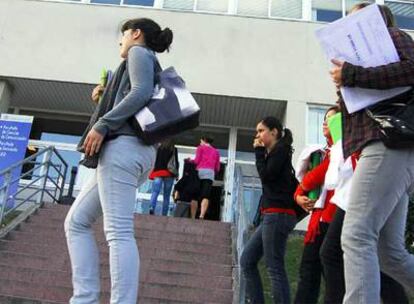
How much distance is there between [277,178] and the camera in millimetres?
4539

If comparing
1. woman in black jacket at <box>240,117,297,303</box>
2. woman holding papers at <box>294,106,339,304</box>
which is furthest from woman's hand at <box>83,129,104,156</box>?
woman in black jacket at <box>240,117,297,303</box>

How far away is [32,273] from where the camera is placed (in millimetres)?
5855

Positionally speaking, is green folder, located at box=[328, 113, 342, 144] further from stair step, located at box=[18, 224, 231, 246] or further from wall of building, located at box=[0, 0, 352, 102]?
wall of building, located at box=[0, 0, 352, 102]

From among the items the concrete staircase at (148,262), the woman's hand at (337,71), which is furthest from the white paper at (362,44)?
the concrete staircase at (148,262)

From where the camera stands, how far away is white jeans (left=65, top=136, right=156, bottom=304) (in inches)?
109

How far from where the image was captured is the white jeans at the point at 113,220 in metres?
2.76

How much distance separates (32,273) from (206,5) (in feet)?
29.9

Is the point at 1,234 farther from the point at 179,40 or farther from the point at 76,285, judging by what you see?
the point at 179,40

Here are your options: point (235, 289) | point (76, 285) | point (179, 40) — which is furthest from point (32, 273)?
point (179, 40)

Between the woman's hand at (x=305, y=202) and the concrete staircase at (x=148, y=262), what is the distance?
74.0 inches

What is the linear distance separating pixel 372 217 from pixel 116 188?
4.40 feet

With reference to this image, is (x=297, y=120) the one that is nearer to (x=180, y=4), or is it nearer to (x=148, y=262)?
(x=180, y=4)

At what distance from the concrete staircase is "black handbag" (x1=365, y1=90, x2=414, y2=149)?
11.0ft

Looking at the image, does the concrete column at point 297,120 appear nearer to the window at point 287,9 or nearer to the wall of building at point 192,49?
the wall of building at point 192,49
